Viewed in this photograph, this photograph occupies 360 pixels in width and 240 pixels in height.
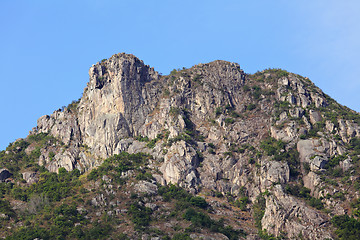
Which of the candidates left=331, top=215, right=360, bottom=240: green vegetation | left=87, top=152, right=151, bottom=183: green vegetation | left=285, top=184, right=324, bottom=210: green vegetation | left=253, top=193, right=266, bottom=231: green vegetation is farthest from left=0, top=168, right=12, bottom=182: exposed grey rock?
left=331, top=215, right=360, bottom=240: green vegetation

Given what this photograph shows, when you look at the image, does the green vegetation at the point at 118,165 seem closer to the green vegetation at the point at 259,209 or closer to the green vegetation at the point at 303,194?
the green vegetation at the point at 259,209

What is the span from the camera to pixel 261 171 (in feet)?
518

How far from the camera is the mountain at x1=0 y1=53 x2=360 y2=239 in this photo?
A: 142000mm

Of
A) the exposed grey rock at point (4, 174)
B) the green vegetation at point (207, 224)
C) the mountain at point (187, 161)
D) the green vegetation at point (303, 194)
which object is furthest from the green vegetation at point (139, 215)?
the exposed grey rock at point (4, 174)

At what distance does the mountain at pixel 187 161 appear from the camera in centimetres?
14200

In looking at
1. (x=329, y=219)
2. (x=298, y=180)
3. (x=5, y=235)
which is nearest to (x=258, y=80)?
(x=298, y=180)

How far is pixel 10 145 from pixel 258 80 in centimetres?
8029

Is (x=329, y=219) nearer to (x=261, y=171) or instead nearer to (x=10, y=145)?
(x=261, y=171)

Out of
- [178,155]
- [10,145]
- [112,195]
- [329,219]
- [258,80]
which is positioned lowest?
[329,219]

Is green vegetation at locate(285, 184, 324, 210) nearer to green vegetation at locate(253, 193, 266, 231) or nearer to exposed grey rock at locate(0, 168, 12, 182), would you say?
green vegetation at locate(253, 193, 266, 231)

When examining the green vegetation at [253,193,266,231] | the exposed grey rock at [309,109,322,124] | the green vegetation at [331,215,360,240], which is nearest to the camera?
the green vegetation at [331,215,360,240]

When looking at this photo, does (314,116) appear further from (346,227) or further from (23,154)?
(23,154)

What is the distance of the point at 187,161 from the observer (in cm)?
15988

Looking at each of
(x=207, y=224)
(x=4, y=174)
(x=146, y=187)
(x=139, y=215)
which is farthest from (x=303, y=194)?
(x=4, y=174)
